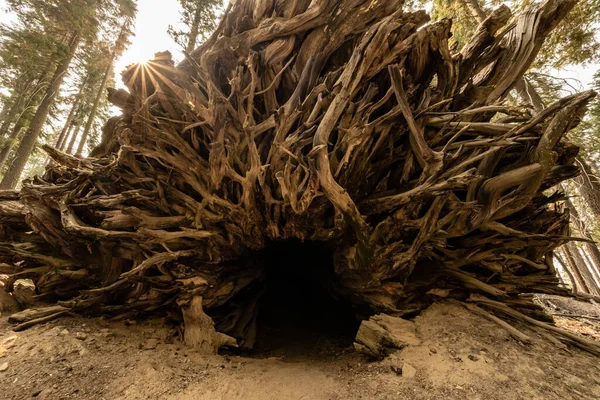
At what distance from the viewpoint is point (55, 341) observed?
115 inches

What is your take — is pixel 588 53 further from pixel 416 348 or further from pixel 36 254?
pixel 36 254

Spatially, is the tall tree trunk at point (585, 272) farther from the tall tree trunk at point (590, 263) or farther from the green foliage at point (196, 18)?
the green foliage at point (196, 18)

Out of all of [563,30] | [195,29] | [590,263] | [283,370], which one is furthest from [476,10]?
[590,263]

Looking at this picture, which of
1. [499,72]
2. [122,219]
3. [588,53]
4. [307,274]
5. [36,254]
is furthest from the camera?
[588,53]

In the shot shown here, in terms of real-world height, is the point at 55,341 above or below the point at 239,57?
below

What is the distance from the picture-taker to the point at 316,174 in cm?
308

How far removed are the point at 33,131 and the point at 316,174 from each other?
41.5 ft

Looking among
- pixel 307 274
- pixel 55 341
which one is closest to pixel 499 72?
pixel 307 274

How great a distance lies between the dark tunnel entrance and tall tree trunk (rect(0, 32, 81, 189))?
10.2m

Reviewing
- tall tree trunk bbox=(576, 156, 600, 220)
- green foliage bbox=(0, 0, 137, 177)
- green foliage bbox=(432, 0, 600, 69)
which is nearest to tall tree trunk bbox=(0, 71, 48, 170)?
green foliage bbox=(0, 0, 137, 177)

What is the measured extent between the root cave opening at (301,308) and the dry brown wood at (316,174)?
1198 mm

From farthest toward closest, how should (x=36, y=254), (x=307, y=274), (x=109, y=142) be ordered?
(x=307, y=274), (x=109, y=142), (x=36, y=254)

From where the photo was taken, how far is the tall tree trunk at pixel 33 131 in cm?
916

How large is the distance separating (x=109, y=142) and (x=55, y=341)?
3.28 meters
